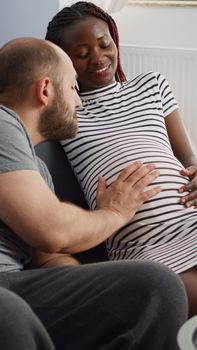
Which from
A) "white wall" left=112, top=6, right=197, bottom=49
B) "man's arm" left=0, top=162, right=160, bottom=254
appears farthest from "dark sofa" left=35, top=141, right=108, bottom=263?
"white wall" left=112, top=6, right=197, bottom=49

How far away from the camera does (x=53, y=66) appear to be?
149cm

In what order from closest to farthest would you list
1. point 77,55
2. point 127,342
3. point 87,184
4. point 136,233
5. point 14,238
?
1. point 127,342
2. point 14,238
3. point 136,233
4. point 87,184
5. point 77,55

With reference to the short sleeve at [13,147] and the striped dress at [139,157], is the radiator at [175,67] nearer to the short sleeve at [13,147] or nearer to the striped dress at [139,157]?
the striped dress at [139,157]

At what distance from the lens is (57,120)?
152 cm

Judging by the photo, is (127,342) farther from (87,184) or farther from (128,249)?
(87,184)

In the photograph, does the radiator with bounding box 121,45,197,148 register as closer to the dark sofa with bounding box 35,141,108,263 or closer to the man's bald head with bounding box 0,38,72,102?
the dark sofa with bounding box 35,141,108,263

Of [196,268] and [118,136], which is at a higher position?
[118,136]

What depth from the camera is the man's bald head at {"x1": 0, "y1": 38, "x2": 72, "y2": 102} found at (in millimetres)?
1452

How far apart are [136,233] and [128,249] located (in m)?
0.04

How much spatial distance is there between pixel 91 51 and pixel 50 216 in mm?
763

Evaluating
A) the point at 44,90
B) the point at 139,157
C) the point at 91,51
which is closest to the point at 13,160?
the point at 44,90

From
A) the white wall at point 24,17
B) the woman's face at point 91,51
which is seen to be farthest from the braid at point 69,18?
the white wall at point 24,17

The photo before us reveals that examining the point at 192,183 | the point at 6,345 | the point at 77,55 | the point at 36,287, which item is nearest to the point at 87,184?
the point at 192,183

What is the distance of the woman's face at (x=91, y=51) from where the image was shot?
1.93m
